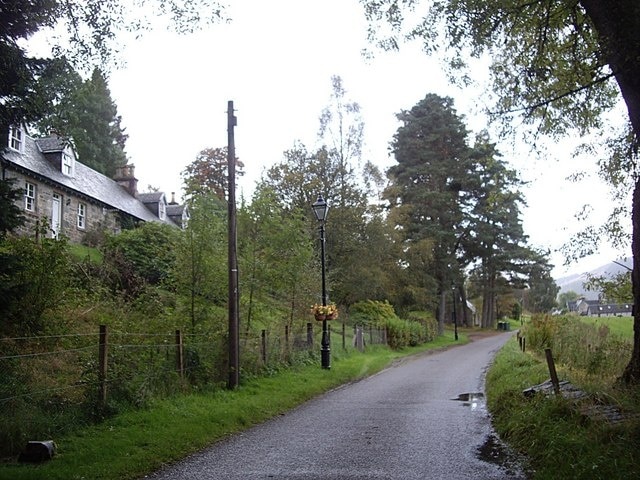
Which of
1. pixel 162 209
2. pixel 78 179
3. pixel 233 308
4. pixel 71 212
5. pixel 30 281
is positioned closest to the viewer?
pixel 30 281

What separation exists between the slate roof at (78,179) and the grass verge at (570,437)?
884 inches

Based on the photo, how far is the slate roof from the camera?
88.5 feet

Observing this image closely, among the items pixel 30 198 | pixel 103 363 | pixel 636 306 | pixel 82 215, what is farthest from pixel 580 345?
pixel 82 215

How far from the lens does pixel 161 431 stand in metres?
8.18

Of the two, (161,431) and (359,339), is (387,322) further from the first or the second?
(161,431)

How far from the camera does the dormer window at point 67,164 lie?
99.6ft

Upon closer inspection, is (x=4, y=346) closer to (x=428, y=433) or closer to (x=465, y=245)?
(x=428, y=433)

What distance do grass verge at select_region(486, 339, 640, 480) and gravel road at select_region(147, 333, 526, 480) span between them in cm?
33

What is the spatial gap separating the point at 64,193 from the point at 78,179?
263cm

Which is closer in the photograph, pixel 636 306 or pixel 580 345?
pixel 636 306

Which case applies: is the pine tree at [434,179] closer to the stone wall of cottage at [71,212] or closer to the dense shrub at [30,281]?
the stone wall of cottage at [71,212]

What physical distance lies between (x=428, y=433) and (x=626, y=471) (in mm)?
3960

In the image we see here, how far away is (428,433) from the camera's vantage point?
9.09 m

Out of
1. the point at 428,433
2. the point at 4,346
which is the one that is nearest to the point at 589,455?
the point at 428,433
